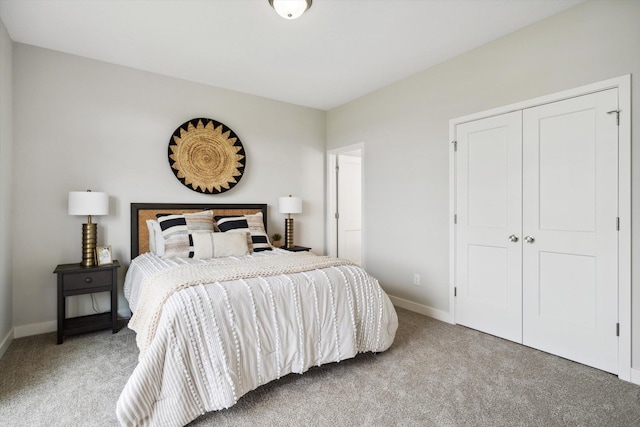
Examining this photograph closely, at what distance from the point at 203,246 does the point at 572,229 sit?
308 cm

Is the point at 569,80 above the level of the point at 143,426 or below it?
above

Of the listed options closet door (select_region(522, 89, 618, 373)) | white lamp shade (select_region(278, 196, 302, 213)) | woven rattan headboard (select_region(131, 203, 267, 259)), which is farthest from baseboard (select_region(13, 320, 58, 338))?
closet door (select_region(522, 89, 618, 373))

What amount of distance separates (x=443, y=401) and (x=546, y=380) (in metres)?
0.82

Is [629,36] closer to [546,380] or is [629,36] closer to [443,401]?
[546,380]

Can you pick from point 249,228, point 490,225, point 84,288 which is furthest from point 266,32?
point 84,288

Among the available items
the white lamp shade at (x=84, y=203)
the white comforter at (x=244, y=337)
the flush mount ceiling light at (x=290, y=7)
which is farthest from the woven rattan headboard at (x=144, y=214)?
the flush mount ceiling light at (x=290, y=7)

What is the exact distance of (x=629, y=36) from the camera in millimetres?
2172

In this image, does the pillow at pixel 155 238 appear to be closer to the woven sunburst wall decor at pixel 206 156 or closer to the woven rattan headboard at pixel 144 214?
the woven rattan headboard at pixel 144 214

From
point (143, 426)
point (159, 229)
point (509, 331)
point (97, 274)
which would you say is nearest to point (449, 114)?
point (509, 331)

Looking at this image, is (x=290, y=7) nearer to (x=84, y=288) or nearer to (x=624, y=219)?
(x=624, y=219)

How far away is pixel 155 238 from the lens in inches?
130

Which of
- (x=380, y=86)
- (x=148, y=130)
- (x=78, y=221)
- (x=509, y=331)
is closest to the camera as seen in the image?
(x=509, y=331)

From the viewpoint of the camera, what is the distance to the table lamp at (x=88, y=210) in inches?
114

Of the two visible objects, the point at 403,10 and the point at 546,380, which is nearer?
the point at 546,380
